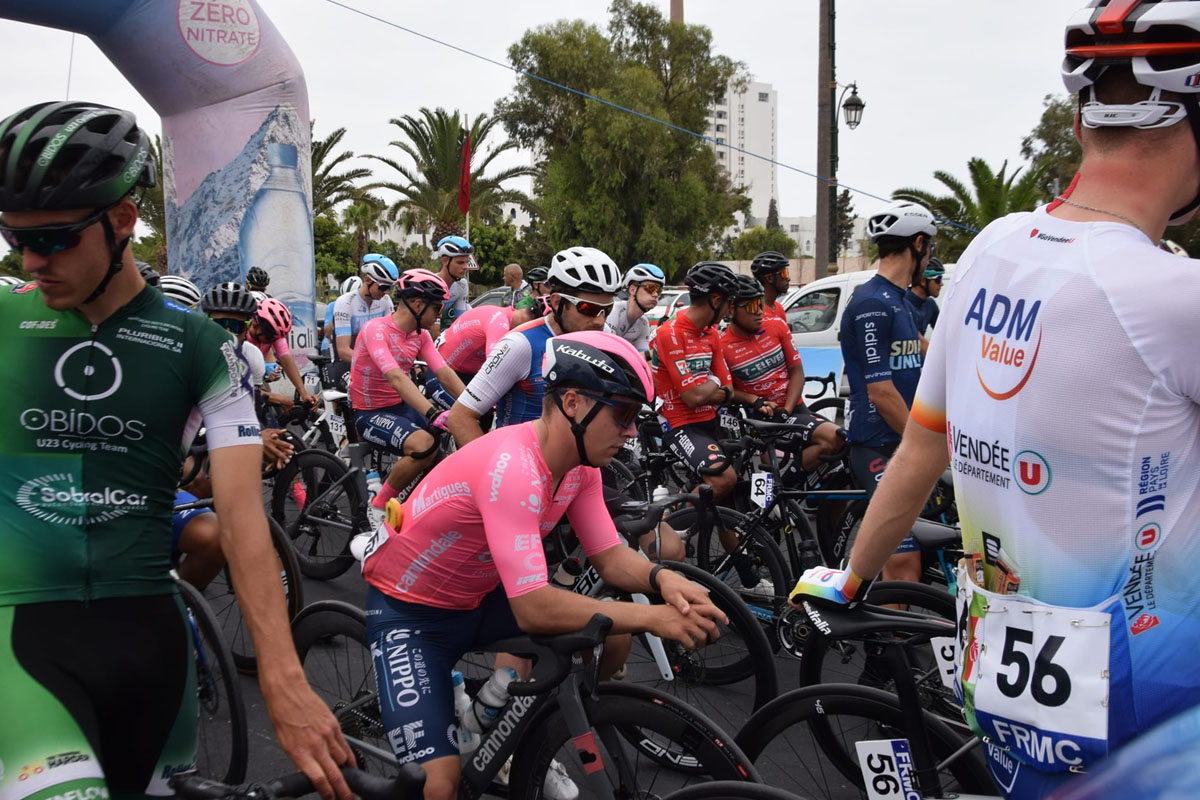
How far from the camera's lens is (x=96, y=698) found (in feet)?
6.48

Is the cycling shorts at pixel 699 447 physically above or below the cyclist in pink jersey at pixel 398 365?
below

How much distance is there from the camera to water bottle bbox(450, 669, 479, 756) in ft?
9.49

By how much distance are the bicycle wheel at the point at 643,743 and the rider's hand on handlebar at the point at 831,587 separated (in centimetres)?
55

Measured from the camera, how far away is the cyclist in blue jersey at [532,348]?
16.0 ft

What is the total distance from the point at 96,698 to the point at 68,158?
1.16 metres

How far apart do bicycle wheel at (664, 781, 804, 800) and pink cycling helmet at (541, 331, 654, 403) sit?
1.08m

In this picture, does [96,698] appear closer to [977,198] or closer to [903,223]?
[903,223]

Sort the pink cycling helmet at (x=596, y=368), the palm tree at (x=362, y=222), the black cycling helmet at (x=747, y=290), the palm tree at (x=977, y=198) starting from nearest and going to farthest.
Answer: the pink cycling helmet at (x=596, y=368) < the black cycling helmet at (x=747, y=290) < the palm tree at (x=977, y=198) < the palm tree at (x=362, y=222)

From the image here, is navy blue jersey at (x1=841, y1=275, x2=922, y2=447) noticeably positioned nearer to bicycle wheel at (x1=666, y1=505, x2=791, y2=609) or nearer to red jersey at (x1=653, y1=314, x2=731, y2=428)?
bicycle wheel at (x1=666, y1=505, x2=791, y2=609)

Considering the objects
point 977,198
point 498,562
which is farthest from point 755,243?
point 498,562

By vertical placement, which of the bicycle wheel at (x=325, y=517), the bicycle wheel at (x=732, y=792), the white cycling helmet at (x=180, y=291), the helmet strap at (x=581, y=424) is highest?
the white cycling helmet at (x=180, y=291)

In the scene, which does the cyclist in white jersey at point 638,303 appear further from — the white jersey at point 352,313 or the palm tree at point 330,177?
the palm tree at point 330,177

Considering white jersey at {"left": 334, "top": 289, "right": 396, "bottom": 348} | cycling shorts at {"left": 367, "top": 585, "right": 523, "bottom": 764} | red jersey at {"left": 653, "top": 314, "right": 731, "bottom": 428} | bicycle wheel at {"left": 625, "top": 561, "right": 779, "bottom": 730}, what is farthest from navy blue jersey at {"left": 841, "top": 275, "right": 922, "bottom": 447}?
white jersey at {"left": 334, "top": 289, "right": 396, "bottom": 348}

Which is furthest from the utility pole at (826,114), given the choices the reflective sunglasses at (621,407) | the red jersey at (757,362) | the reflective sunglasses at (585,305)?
the reflective sunglasses at (621,407)
